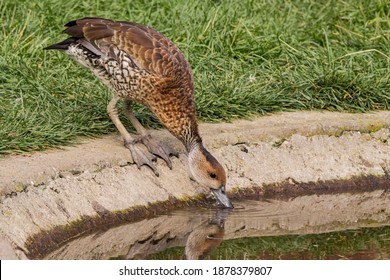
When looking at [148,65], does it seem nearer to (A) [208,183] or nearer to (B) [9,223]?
(A) [208,183]

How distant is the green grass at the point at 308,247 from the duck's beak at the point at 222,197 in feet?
2.00

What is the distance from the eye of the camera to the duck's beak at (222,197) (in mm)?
9320

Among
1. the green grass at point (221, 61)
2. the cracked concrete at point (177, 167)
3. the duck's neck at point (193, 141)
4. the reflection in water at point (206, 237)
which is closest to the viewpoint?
the cracked concrete at point (177, 167)

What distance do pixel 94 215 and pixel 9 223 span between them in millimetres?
892

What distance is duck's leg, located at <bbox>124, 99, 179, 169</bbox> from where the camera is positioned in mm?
9547

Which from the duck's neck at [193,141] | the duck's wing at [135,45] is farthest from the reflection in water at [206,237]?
the duck's wing at [135,45]

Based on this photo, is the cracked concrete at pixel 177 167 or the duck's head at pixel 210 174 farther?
the duck's head at pixel 210 174

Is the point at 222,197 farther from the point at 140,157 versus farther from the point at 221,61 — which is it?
the point at 221,61

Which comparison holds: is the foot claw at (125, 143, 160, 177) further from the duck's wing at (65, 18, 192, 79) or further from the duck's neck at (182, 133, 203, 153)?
the duck's wing at (65, 18, 192, 79)

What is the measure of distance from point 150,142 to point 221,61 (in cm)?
197

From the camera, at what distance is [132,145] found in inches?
371

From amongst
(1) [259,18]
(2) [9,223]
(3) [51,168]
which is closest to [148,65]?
(3) [51,168]

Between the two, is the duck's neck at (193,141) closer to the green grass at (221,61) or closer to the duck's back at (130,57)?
the duck's back at (130,57)

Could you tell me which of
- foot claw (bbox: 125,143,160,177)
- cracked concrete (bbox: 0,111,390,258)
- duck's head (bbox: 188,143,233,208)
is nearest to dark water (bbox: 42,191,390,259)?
duck's head (bbox: 188,143,233,208)
